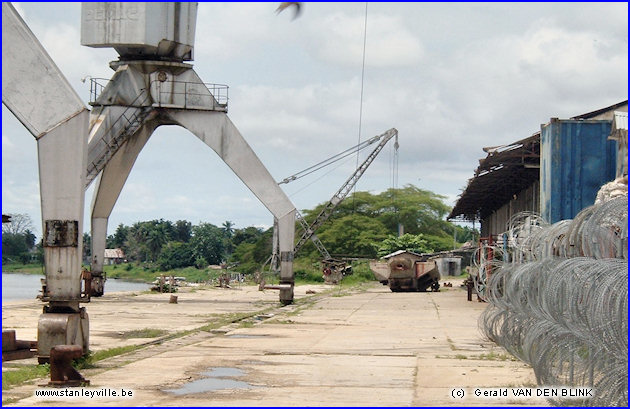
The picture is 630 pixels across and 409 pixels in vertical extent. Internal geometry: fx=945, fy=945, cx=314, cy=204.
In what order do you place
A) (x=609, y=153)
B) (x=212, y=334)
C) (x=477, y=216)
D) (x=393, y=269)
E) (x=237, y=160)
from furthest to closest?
(x=477, y=216) < (x=393, y=269) < (x=237, y=160) < (x=609, y=153) < (x=212, y=334)

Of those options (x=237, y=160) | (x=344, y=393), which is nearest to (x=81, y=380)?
(x=344, y=393)

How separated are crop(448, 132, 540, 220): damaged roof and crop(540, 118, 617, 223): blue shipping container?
9.20 feet

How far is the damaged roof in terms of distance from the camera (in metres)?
30.8

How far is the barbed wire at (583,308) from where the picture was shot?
8.61 metres

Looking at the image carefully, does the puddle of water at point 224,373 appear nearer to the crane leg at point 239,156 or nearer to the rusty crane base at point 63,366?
the rusty crane base at point 63,366

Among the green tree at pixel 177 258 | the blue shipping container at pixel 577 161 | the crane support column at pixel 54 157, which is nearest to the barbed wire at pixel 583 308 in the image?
the crane support column at pixel 54 157

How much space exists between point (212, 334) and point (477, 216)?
163ft

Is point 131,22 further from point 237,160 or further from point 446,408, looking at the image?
point 446,408

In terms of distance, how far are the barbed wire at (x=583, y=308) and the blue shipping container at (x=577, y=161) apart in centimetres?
1148

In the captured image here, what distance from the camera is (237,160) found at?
3622 centimetres

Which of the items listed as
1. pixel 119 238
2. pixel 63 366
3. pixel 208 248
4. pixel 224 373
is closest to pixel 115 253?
pixel 119 238

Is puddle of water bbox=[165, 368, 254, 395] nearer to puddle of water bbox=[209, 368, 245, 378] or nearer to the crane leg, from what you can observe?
puddle of water bbox=[209, 368, 245, 378]

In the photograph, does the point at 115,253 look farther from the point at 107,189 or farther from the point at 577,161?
the point at 577,161

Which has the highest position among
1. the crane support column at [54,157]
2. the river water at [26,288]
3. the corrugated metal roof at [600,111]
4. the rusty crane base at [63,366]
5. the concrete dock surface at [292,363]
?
the corrugated metal roof at [600,111]
